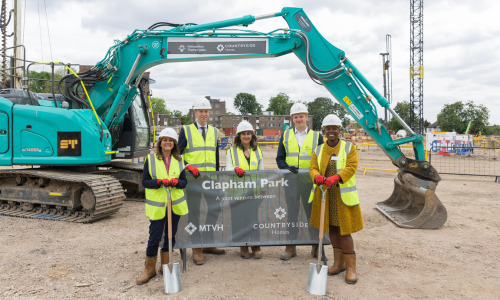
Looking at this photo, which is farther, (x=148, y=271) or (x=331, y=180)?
(x=148, y=271)

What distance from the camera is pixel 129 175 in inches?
348

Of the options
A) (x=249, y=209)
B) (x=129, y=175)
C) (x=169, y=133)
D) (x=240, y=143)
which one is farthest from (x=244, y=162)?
(x=129, y=175)

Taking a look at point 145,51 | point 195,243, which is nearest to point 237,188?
point 195,243

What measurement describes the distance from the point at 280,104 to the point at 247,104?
31.3 ft

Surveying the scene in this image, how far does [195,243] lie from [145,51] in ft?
14.5

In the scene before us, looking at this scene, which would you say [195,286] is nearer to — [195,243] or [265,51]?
[195,243]

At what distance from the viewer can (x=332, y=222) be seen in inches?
174

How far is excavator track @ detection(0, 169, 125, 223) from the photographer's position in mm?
7039

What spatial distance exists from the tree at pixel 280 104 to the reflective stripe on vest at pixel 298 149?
9483cm

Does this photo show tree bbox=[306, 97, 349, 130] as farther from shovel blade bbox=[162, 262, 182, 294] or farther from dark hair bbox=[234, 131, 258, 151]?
A: shovel blade bbox=[162, 262, 182, 294]

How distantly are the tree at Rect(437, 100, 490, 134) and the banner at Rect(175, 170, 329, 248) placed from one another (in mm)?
73169

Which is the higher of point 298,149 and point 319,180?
point 298,149

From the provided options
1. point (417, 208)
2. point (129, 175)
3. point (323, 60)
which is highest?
point (323, 60)

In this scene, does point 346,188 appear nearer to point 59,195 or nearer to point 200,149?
point 200,149
